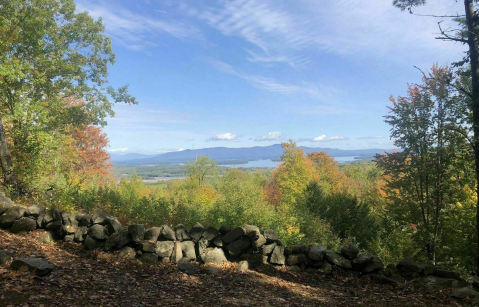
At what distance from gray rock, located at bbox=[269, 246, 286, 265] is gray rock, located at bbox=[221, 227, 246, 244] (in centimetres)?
110

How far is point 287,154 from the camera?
123 ft

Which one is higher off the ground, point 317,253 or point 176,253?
point 176,253

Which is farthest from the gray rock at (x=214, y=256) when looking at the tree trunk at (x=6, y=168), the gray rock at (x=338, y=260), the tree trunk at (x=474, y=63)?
the tree trunk at (x=6, y=168)

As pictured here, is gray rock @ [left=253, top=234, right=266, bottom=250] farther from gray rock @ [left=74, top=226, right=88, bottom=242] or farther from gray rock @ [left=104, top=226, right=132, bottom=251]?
gray rock @ [left=74, top=226, right=88, bottom=242]

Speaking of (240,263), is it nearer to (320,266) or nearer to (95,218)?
(320,266)

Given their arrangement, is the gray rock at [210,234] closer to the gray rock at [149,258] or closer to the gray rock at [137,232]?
the gray rock at [149,258]

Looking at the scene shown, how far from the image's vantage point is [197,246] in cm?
798

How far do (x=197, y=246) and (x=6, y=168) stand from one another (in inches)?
299

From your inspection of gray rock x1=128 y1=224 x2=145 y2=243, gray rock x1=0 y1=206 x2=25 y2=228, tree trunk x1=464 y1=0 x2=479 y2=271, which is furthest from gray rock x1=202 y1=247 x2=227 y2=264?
tree trunk x1=464 y1=0 x2=479 y2=271

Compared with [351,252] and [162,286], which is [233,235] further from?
[351,252]

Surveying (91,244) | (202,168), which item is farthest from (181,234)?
(202,168)

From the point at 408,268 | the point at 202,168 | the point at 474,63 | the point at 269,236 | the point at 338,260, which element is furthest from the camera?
the point at 202,168

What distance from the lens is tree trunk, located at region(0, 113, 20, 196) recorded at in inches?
367

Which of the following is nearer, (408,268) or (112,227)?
(408,268)
